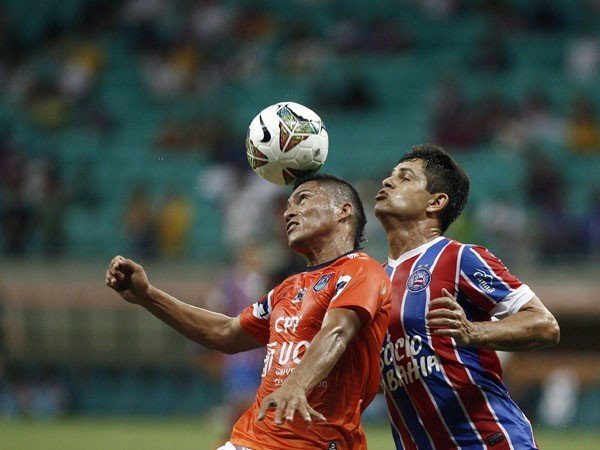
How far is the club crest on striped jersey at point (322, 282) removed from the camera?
517cm

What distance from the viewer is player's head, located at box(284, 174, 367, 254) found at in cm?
538

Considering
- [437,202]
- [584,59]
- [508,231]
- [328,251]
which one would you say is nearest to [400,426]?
[328,251]

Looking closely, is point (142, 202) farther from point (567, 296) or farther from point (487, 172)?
point (567, 296)

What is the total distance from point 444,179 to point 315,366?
1.56 m

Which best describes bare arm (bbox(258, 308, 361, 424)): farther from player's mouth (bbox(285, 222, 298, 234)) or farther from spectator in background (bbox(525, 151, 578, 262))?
spectator in background (bbox(525, 151, 578, 262))

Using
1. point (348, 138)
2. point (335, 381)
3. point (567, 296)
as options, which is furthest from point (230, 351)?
point (348, 138)

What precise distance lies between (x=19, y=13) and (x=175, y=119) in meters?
5.50

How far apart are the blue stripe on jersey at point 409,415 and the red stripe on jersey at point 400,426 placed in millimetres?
27

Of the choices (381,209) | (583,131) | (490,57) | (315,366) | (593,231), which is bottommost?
(315,366)

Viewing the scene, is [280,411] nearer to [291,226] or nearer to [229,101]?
[291,226]

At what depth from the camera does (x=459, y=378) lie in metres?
5.22

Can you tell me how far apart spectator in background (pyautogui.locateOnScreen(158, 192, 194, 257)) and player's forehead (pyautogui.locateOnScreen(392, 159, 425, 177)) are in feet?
37.6

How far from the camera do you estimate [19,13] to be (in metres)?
23.0

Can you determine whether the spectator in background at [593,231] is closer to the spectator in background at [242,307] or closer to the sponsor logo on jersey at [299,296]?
the spectator in background at [242,307]
